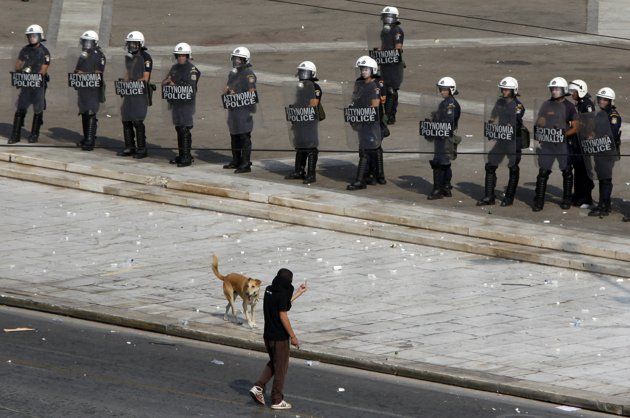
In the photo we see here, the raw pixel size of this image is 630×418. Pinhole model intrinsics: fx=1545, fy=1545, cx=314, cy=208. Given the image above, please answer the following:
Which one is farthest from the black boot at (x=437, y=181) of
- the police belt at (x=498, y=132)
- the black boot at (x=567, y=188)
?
the black boot at (x=567, y=188)

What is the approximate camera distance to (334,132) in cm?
2869

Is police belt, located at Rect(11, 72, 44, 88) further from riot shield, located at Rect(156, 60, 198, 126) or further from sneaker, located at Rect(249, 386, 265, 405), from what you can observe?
sneaker, located at Rect(249, 386, 265, 405)

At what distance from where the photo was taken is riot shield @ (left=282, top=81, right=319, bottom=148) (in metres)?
25.1

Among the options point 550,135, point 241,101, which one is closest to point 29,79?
point 241,101

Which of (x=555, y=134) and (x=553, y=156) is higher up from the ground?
(x=555, y=134)

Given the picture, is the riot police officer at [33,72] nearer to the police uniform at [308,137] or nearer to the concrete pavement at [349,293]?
the concrete pavement at [349,293]

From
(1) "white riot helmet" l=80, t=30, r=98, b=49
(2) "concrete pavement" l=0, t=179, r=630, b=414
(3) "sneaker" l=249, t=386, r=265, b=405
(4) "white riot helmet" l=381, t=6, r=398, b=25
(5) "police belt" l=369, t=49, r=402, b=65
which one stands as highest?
(4) "white riot helmet" l=381, t=6, r=398, b=25

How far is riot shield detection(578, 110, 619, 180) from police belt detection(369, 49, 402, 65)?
6.45 meters

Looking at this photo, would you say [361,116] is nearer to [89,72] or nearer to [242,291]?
[89,72]

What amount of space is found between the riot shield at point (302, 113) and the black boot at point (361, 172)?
33.6 inches

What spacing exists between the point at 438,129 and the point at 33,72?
7.76 metres

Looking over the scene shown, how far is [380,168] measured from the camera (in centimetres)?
2509

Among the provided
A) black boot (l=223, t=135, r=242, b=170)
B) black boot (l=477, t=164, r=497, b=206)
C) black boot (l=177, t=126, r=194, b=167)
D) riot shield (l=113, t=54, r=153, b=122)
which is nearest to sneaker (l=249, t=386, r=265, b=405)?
black boot (l=477, t=164, r=497, b=206)

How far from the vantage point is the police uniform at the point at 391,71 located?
95.3 feet
